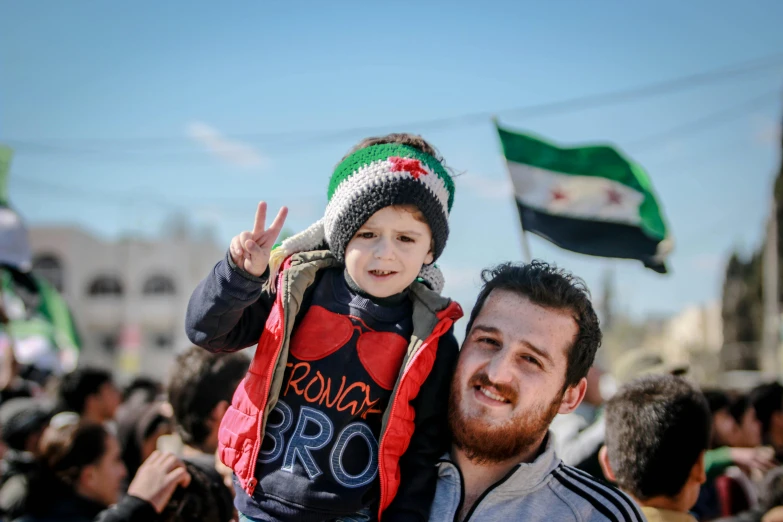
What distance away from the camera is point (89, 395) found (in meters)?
6.86

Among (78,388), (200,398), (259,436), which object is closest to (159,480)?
(200,398)

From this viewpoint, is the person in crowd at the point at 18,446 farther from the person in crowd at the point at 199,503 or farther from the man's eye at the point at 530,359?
the man's eye at the point at 530,359

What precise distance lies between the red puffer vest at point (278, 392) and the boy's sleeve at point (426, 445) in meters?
0.04

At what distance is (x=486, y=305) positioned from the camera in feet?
8.71

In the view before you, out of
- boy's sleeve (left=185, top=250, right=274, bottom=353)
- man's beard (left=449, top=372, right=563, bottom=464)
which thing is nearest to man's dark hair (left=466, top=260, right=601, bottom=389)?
man's beard (left=449, top=372, right=563, bottom=464)

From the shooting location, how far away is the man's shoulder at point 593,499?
7.62 ft

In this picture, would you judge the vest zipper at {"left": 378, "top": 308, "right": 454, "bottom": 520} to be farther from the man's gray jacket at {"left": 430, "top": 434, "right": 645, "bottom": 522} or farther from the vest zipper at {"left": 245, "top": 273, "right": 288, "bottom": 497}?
the vest zipper at {"left": 245, "top": 273, "right": 288, "bottom": 497}

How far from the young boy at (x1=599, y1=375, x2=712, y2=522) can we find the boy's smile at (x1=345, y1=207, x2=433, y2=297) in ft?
4.20

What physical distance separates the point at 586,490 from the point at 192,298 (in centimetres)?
152

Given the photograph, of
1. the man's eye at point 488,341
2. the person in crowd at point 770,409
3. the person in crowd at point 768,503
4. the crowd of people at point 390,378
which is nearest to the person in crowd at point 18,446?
the crowd of people at point 390,378

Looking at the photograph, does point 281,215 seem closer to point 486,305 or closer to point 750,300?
point 486,305

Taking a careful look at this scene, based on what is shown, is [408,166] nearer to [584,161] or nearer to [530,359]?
[530,359]

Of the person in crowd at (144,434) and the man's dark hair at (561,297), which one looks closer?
the man's dark hair at (561,297)

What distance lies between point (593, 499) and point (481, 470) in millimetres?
399
